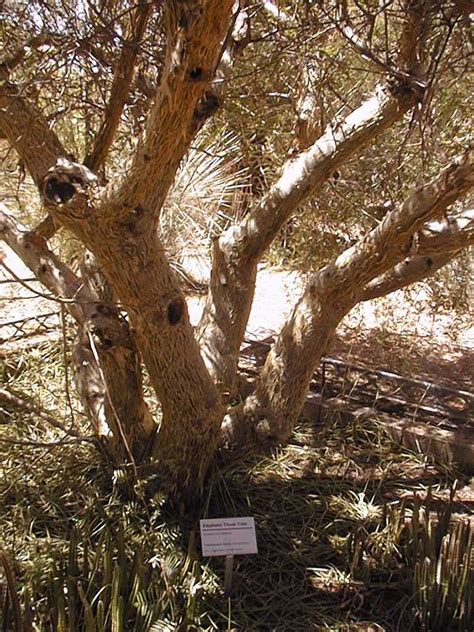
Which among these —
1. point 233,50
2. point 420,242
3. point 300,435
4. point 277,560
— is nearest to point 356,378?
point 300,435

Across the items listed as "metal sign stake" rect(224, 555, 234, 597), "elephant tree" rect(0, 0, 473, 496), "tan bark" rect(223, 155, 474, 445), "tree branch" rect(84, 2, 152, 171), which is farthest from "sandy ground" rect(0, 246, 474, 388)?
"metal sign stake" rect(224, 555, 234, 597)

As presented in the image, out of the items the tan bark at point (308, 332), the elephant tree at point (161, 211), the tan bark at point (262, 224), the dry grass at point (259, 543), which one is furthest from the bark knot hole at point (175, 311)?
the tan bark at point (308, 332)

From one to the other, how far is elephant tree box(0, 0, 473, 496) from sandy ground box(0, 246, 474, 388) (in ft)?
5.23

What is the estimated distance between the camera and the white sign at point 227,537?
3.17 meters

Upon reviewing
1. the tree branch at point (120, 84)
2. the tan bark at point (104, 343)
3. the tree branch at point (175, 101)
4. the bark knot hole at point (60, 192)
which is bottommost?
the tan bark at point (104, 343)

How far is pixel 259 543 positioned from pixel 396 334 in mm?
3165

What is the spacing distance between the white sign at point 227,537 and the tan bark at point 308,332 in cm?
99

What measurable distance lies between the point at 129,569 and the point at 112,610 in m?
0.41

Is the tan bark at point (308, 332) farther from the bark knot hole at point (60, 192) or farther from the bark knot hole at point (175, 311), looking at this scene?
the bark knot hole at point (60, 192)

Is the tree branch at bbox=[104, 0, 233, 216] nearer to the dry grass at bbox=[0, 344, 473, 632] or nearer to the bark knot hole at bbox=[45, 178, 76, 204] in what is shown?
the bark knot hole at bbox=[45, 178, 76, 204]

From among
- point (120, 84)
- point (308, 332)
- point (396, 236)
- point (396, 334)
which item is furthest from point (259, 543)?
point (396, 334)

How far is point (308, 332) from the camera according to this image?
410 centimetres

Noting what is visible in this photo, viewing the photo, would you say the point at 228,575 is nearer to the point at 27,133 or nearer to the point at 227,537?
the point at 227,537

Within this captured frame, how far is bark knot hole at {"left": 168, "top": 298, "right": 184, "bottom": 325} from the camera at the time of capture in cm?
337
